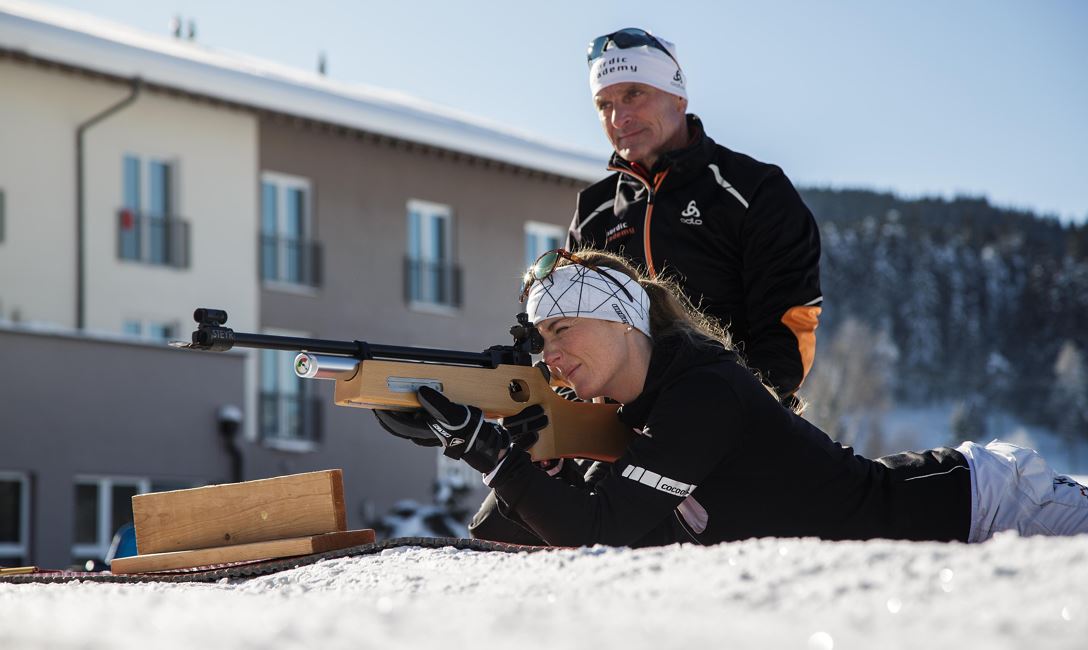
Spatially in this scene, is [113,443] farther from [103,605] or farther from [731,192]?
[103,605]

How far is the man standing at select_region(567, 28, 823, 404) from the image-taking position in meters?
4.80

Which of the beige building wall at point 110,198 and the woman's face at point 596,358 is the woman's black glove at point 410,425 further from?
the beige building wall at point 110,198

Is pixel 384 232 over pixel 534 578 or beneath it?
over

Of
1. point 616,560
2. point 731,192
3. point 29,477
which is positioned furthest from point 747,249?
point 29,477

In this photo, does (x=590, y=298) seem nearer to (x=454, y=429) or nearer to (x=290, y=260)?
(x=454, y=429)

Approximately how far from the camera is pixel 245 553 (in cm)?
429

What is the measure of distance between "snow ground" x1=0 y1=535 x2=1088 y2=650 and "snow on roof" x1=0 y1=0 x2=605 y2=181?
17677 millimetres

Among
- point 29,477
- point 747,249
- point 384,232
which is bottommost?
point 29,477

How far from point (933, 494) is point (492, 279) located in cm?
2196

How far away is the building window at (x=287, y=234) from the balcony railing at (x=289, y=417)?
171 cm

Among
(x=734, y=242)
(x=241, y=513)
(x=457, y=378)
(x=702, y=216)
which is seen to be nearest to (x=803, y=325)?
(x=734, y=242)

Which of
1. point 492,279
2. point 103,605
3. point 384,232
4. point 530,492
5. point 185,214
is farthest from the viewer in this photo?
point 492,279

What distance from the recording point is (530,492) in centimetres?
378

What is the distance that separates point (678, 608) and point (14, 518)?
17008 millimetres
